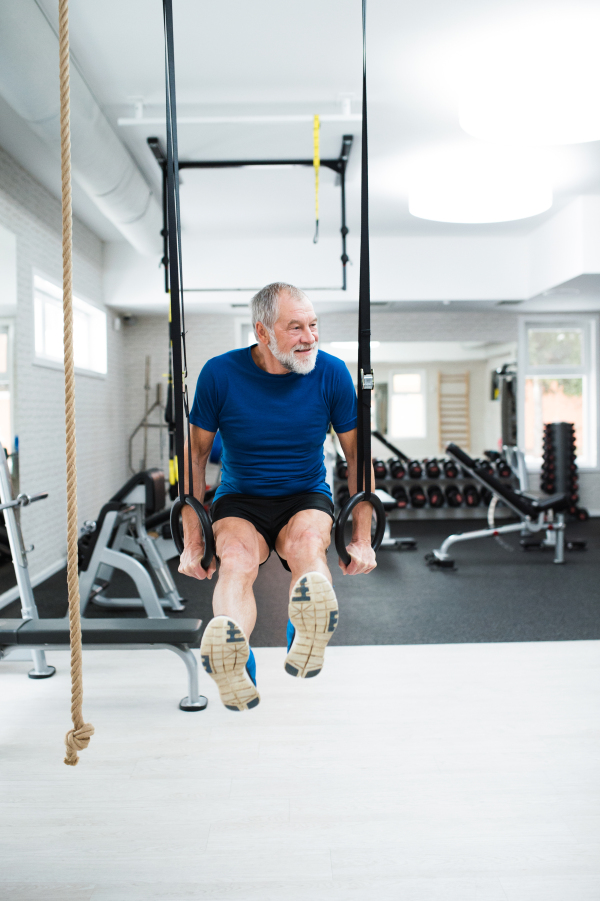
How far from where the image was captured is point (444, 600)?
13.9 ft

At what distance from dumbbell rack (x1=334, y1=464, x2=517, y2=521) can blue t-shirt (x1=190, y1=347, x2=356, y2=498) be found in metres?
5.31

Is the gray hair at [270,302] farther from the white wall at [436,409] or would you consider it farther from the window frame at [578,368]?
the window frame at [578,368]

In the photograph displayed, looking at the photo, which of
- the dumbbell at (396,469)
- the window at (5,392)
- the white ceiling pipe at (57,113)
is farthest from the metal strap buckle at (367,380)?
the dumbbell at (396,469)

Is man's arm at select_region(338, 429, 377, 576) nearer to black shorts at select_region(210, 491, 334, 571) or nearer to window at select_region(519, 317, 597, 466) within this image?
black shorts at select_region(210, 491, 334, 571)

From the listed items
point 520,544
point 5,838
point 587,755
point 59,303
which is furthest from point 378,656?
point 59,303

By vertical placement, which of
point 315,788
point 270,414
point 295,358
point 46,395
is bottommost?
point 315,788

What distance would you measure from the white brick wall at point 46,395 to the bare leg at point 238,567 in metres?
3.06

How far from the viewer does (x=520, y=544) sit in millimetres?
6078

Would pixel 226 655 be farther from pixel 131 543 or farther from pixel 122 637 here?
pixel 131 543

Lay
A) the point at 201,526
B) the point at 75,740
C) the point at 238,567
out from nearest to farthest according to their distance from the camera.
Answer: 1. the point at 75,740
2. the point at 201,526
3. the point at 238,567

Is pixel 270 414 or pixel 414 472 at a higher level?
pixel 270 414

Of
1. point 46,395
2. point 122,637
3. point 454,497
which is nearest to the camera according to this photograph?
point 122,637

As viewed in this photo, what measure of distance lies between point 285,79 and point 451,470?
469 cm

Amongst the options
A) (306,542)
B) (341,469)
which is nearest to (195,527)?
(306,542)
